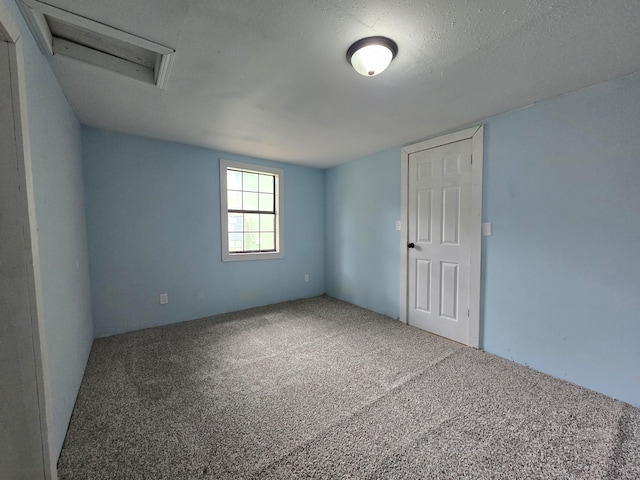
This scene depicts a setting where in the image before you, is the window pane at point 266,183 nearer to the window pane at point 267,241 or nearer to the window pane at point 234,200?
the window pane at point 234,200

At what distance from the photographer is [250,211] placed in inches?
146

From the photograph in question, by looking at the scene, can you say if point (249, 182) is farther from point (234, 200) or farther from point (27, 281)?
point (27, 281)

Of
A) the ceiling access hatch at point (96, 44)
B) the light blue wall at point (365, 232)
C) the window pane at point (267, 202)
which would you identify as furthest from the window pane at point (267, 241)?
the ceiling access hatch at point (96, 44)

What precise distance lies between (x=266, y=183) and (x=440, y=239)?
8.42 ft

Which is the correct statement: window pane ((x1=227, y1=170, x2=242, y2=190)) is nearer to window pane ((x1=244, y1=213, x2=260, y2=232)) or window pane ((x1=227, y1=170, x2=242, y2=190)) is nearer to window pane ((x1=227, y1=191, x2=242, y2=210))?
window pane ((x1=227, y1=191, x2=242, y2=210))

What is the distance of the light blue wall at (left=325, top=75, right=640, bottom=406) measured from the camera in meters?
1.68

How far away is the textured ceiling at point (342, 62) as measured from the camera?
3.84 feet

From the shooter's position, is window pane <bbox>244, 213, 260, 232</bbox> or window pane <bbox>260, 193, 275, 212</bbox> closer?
window pane <bbox>244, 213, 260, 232</bbox>

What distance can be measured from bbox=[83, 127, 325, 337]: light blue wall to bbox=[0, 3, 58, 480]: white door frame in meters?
1.85

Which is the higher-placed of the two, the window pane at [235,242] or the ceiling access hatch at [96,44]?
the ceiling access hatch at [96,44]

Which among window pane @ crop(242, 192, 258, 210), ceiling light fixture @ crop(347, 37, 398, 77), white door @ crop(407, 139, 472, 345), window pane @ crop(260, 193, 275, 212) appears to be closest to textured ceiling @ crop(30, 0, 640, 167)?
ceiling light fixture @ crop(347, 37, 398, 77)

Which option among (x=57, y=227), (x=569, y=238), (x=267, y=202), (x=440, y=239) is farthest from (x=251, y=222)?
(x=569, y=238)

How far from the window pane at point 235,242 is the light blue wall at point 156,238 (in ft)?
0.72

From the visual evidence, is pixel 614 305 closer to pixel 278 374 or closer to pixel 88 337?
pixel 278 374
